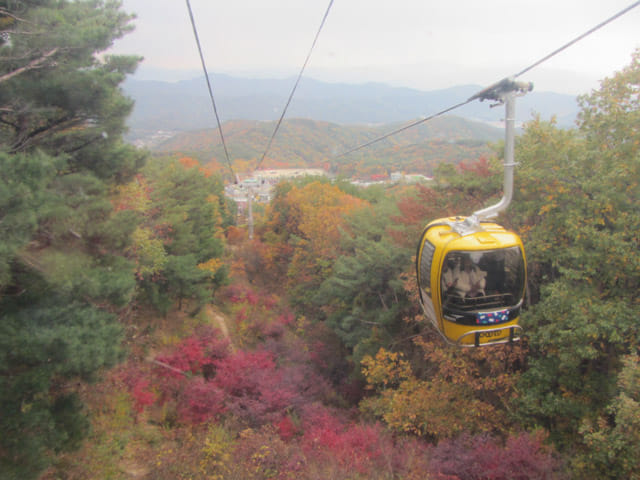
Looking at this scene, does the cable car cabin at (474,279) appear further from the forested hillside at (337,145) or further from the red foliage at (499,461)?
the forested hillside at (337,145)

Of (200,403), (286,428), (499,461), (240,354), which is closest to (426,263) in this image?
(499,461)

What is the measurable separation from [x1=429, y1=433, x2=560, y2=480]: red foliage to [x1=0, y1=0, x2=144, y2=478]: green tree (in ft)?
20.9

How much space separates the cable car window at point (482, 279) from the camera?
4121 mm

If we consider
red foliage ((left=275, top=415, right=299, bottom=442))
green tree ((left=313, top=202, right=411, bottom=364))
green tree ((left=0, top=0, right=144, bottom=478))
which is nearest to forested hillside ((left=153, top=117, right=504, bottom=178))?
green tree ((left=313, top=202, right=411, bottom=364))

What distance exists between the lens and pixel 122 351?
6094 mm

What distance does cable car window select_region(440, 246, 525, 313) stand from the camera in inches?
162

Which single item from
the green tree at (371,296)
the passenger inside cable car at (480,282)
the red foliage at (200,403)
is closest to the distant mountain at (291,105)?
the green tree at (371,296)

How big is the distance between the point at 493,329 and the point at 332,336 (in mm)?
14086

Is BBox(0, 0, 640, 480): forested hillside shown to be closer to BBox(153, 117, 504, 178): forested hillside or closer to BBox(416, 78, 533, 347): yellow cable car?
BBox(416, 78, 533, 347): yellow cable car

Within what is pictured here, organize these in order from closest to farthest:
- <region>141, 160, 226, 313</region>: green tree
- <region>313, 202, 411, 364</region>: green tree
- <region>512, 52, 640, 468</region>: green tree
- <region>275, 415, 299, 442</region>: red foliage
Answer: <region>512, 52, 640, 468</region>: green tree, <region>275, 415, 299, 442</region>: red foliage, <region>313, 202, 411, 364</region>: green tree, <region>141, 160, 226, 313</region>: green tree

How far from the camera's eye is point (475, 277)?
166 inches

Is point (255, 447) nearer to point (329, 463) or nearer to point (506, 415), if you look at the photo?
point (329, 463)

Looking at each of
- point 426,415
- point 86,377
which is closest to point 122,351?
point 86,377

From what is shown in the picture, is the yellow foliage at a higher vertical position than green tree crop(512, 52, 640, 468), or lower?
lower
